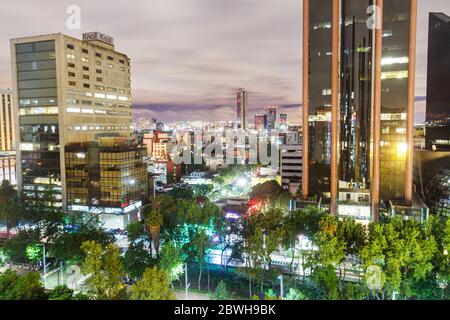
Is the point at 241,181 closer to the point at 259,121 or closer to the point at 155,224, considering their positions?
the point at 155,224

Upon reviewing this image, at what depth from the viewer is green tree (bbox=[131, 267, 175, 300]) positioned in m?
13.2

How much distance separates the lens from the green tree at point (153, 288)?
1319 cm

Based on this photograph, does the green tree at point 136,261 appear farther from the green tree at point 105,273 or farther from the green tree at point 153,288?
the green tree at point 153,288

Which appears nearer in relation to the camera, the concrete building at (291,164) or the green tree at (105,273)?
the green tree at (105,273)

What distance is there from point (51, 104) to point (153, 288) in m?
31.5

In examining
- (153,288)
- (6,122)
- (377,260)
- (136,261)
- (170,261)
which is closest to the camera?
(153,288)

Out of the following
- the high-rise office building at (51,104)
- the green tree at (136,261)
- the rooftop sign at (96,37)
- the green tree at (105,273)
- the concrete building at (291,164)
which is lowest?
the green tree at (136,261)

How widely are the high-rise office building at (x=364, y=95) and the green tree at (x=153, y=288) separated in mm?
21703

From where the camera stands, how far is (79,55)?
3844cm

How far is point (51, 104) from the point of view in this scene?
122 feet

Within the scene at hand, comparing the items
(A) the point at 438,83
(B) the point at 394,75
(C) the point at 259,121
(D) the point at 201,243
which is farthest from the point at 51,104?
(C) the point at 259,121

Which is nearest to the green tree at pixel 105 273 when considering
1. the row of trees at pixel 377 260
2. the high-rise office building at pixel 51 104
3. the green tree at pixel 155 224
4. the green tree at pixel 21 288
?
the green tree at pixel 21 288

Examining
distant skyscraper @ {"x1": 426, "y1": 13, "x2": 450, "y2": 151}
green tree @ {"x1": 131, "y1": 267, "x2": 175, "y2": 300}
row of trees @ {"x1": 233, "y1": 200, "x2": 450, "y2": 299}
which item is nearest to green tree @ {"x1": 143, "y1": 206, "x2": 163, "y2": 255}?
row of trees @ {"x1": 233, "y1": 200, "x2": 450, "y2": 299}

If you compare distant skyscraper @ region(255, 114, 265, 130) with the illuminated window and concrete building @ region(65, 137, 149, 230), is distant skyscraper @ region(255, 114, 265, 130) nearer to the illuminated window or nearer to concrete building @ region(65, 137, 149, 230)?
concrete building @ region(65, 137, 149, 230)
